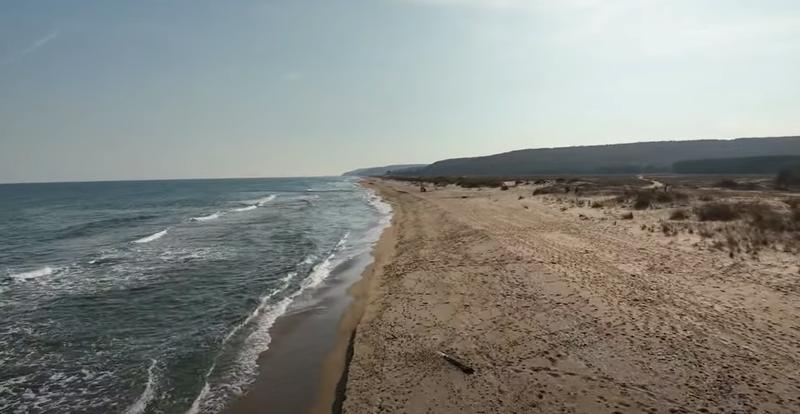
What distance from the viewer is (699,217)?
2400 centimetres

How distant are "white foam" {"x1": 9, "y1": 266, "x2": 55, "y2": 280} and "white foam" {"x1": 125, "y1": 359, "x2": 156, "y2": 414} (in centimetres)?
1334

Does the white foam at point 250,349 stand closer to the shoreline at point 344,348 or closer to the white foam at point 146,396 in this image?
the white foam at point 146,396

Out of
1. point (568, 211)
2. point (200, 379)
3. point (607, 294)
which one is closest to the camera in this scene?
point (200, 379)

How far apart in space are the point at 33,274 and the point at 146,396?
595 inches

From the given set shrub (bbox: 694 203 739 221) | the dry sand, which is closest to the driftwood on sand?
the dry sand

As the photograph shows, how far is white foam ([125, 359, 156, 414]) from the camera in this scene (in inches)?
310

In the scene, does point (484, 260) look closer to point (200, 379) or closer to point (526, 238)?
point (526, 238)

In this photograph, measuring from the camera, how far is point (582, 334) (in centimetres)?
957

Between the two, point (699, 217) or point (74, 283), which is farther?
point (699, 217)

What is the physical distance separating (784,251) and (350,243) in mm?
18760

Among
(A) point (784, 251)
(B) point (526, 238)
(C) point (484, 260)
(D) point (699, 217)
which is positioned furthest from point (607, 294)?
(D) point (699, 217)

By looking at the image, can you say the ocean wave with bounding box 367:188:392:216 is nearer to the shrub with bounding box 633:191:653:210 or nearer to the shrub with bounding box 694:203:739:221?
the shrub with bounding box 633:191:653:210

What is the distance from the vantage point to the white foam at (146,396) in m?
7.87

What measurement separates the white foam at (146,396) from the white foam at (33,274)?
1334cm
